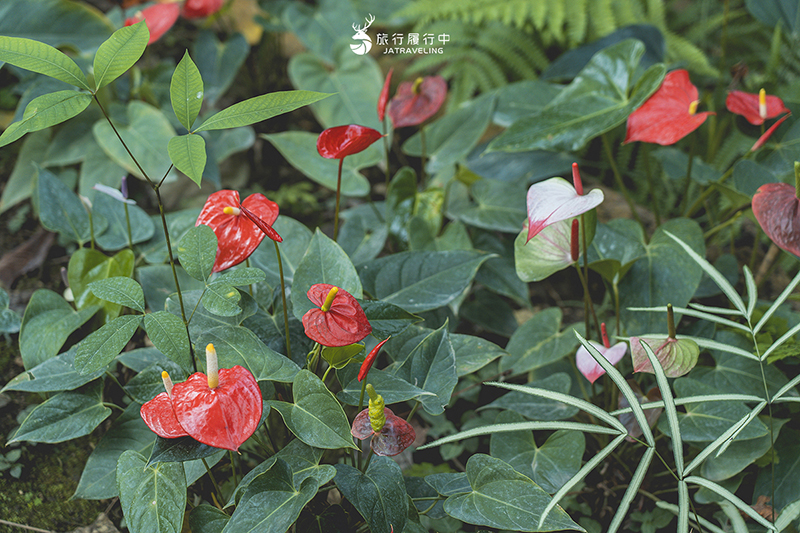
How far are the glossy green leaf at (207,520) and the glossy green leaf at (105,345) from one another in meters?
0.31

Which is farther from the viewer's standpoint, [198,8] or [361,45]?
[361,45]

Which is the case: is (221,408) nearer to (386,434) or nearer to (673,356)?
(386,434)

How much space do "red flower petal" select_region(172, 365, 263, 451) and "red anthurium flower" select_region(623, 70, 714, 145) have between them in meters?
1.14

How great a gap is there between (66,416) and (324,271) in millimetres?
584

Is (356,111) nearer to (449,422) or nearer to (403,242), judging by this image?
(403,242)

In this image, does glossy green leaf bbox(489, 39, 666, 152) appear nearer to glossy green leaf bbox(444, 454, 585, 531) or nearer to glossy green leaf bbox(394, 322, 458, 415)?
glossy green leaf bbox(394, 322, 458, 415)

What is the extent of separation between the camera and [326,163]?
66.6 inches

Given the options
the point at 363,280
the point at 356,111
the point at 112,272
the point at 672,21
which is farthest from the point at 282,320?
the point at 672,21

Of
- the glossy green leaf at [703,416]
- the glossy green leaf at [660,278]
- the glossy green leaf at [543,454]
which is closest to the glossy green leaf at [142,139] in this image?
the glossy green leaf at [543,454]

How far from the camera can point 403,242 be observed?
1.57 m

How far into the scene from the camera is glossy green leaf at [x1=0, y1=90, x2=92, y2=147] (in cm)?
73

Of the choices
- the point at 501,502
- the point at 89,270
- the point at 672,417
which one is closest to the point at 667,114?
the point at 672,417

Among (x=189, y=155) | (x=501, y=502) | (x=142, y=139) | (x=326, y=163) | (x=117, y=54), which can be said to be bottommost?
(x=501, y=502)

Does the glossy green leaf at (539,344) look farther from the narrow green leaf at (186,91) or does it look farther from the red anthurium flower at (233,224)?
the narrow green leaf at (186,91)
